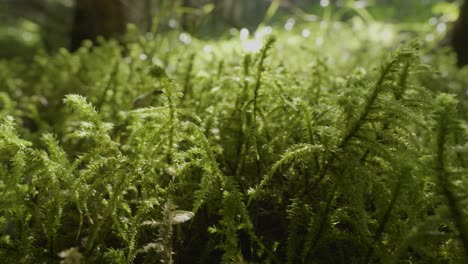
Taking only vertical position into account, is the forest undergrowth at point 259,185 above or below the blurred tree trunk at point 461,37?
below

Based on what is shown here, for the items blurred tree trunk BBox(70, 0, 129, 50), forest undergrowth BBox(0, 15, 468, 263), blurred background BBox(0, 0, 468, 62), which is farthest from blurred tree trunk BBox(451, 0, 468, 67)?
blurred tree trunk BBox(70, 0, 129, 50)

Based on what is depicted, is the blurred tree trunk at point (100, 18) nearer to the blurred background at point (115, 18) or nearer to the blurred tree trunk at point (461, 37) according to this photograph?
the blurred background at point (115, 18)

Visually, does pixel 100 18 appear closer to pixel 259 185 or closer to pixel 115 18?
pixel 115 18

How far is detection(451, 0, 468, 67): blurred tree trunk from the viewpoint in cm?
236

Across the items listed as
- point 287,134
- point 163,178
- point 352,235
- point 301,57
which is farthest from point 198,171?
point 301,57

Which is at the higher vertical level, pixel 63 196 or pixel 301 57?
pixel 301 57

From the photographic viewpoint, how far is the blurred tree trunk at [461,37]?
2.36 meters

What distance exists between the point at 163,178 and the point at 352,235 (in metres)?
0.39

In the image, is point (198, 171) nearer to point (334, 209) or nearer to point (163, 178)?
point (163, 178)

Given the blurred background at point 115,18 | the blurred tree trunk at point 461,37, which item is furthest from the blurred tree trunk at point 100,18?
the blurred tree trunk at point 461,37

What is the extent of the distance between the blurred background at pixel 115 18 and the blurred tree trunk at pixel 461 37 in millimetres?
42

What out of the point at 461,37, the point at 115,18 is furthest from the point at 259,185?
the point at 461,37

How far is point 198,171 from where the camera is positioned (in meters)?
0.84

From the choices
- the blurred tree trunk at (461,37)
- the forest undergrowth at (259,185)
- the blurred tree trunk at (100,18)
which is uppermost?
the blurred tree trunk at (461,37)
